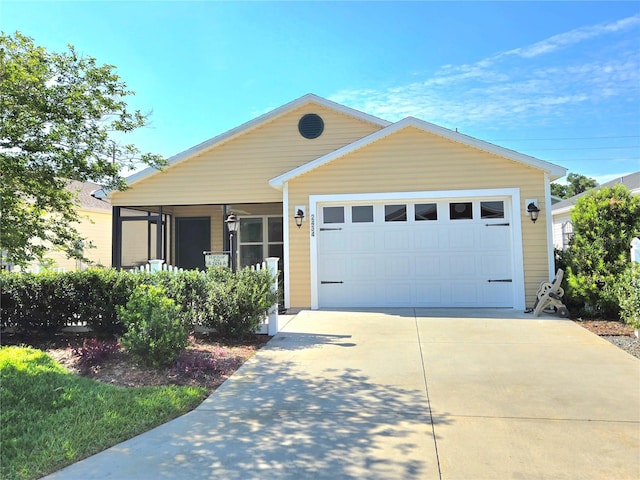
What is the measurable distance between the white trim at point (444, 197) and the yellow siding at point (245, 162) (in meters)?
2.36

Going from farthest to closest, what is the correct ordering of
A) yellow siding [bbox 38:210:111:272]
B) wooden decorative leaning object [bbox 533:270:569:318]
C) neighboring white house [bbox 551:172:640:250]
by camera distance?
yellow siding [bbox 38:210:111:272] < neighboring white house [bbox 551:172:640:250] < wooden decorative leaning object [bbox 533:270:569:318]

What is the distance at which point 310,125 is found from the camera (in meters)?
11.5

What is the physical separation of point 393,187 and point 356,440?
6892mm

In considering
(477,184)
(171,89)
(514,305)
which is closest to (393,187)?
(477,184)

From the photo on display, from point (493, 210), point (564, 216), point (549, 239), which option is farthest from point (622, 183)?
point (493, 210)

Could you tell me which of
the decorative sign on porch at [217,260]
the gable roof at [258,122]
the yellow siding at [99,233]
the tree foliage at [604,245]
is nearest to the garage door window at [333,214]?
the decorative sign on porch at [217,260]

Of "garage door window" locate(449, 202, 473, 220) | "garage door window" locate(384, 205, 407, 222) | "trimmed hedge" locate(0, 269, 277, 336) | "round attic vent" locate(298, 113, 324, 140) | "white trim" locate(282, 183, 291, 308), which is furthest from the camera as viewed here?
"round attic vent" locate(298, 113, 324, 140)

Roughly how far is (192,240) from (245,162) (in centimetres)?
386

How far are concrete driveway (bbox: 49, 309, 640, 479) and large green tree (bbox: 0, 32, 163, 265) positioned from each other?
3165 mm

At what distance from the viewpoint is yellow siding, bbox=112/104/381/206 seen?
11.3m

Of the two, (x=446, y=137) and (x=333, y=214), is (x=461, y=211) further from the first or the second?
(x=333, y=214)

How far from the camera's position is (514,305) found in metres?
8.90

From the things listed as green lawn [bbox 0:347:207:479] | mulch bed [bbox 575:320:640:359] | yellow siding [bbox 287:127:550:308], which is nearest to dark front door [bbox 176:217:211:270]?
yellow siding [bbox 287:127:550:308]

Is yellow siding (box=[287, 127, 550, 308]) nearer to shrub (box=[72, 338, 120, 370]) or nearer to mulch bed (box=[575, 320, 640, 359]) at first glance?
mulch bed (box=[575, 320, 640, 359])
